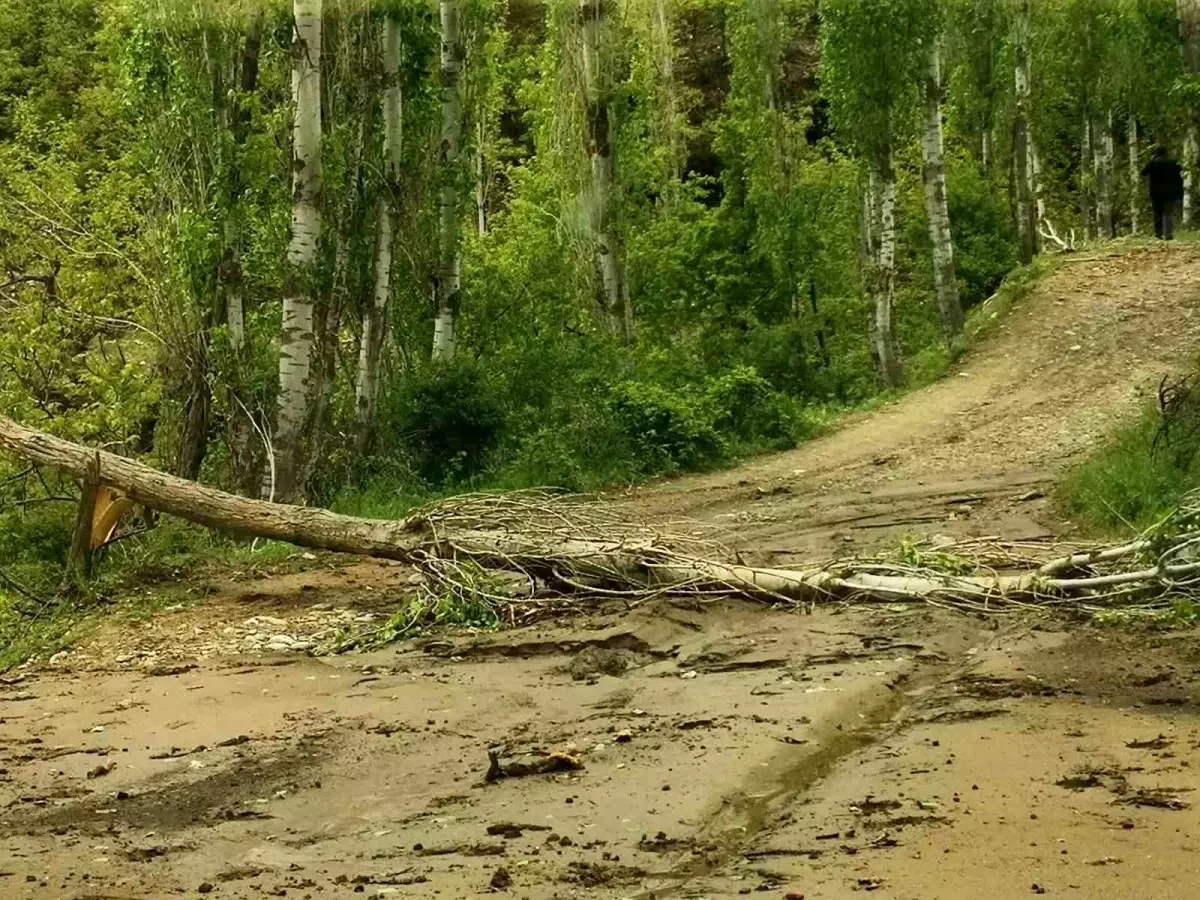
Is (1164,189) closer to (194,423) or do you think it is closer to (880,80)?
(880,80)

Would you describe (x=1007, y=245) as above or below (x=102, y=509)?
above

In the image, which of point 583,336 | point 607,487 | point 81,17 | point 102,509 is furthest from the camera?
point 81,17

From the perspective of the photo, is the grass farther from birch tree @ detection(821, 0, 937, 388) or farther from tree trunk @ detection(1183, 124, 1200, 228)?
tree trunk @ detection(1183, 124, 1200, 228)

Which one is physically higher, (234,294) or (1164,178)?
(1164,178)

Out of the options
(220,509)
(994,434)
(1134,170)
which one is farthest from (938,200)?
(1134,170)

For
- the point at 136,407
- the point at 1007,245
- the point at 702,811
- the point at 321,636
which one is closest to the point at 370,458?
the point at 136,407

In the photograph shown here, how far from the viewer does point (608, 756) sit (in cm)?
645

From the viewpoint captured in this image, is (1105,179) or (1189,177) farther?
(1105,179)

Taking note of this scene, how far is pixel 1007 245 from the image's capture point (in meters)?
34.6

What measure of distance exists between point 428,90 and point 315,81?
14.3 feet

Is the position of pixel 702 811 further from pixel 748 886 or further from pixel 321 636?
pixel 321 636

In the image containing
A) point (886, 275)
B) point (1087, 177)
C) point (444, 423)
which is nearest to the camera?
point (444, 423)

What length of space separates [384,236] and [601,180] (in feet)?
19.1

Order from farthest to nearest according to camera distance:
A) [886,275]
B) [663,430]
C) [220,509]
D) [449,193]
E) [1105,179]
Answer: [1105,179], [886,275], [449,193], [663,430], [220,509]
